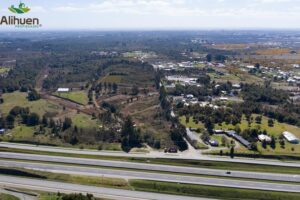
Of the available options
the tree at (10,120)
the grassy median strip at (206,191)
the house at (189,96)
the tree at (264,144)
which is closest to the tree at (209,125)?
the tree at (264,144)

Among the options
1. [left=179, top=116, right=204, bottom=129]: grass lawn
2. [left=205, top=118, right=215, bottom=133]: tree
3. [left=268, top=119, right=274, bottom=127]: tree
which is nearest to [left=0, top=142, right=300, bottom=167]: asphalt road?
[left=205, top=118, right=215, bottom=133]: tree

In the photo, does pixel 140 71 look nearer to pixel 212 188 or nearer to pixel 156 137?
pixel 156 137

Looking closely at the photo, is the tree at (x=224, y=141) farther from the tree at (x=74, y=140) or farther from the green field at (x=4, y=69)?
the green field at (x=4, y=69)

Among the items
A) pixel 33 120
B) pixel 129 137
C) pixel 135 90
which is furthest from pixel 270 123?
pixel 33 120

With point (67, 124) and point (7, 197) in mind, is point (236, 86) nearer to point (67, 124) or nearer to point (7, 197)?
point (67, 124)

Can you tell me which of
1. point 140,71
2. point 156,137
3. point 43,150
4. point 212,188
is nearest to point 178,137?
point 156,137
